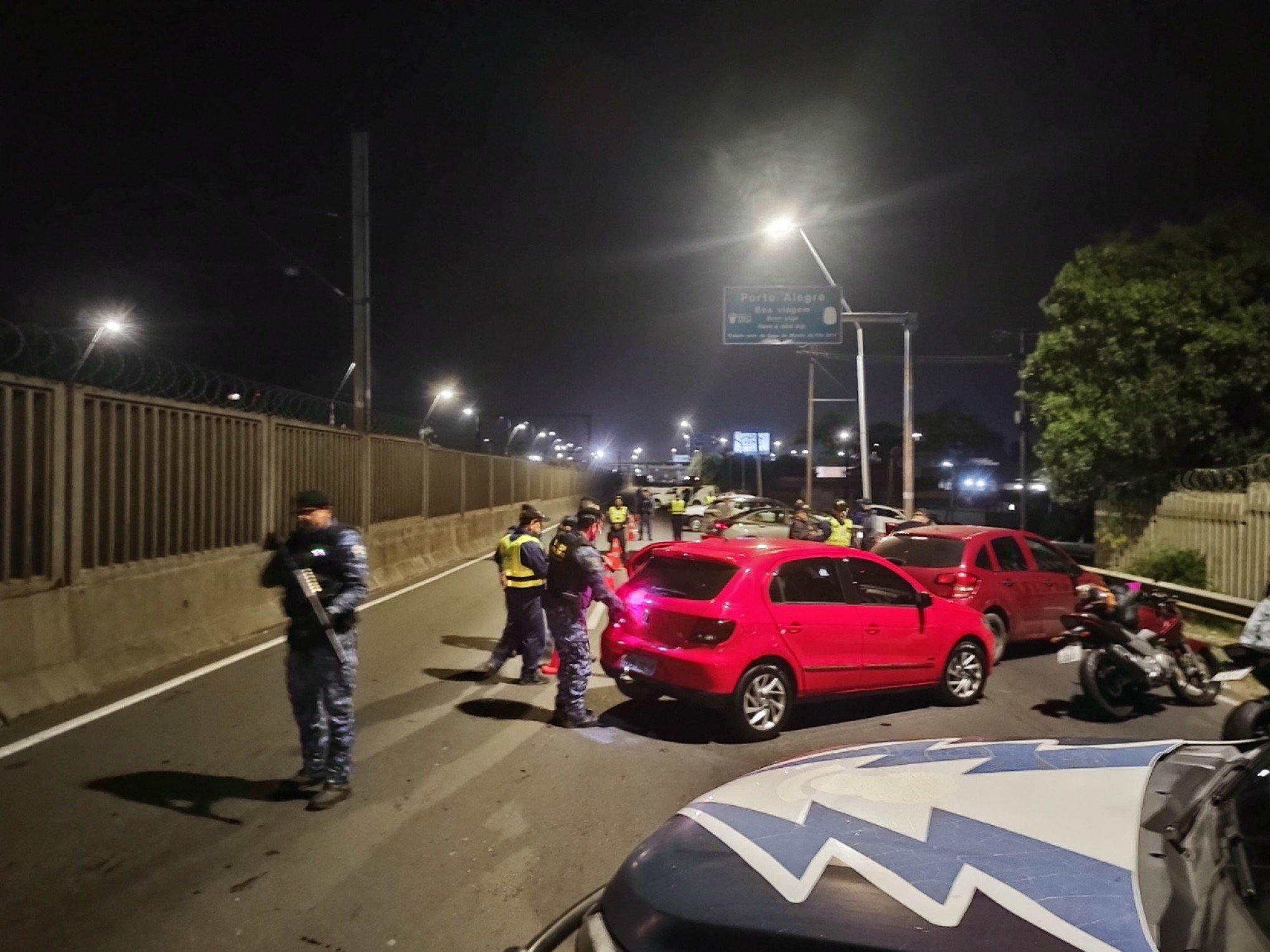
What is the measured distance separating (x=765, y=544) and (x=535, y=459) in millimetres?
34520

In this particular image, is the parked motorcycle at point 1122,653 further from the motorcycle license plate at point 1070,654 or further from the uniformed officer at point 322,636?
the uniformed officer at point 322,636

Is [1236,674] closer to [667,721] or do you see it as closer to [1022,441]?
[667,721]

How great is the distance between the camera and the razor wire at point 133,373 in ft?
26.1

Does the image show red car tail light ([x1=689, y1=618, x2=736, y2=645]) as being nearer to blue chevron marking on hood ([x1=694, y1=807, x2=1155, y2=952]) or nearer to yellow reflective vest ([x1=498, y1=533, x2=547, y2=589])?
yellow reflective vest ([x1=498, y1=533, x2=547, y2=589])

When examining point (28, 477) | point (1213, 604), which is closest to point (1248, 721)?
point (1213, 604)

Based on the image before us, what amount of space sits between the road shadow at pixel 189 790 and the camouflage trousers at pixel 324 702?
0.99 ft

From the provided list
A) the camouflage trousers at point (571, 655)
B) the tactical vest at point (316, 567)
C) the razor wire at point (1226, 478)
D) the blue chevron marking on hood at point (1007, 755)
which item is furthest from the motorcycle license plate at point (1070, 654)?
the razor wire at point (1226, 478)

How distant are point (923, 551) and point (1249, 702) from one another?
444 centimetres

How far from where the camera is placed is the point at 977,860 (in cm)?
232

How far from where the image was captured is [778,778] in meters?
3.12

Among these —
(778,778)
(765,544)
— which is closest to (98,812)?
(778,778)

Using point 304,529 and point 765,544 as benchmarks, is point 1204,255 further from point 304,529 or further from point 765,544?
point 304,529

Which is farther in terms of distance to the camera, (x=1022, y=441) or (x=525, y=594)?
Result: (x=1022, y=441)

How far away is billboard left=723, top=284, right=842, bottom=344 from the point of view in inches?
888
